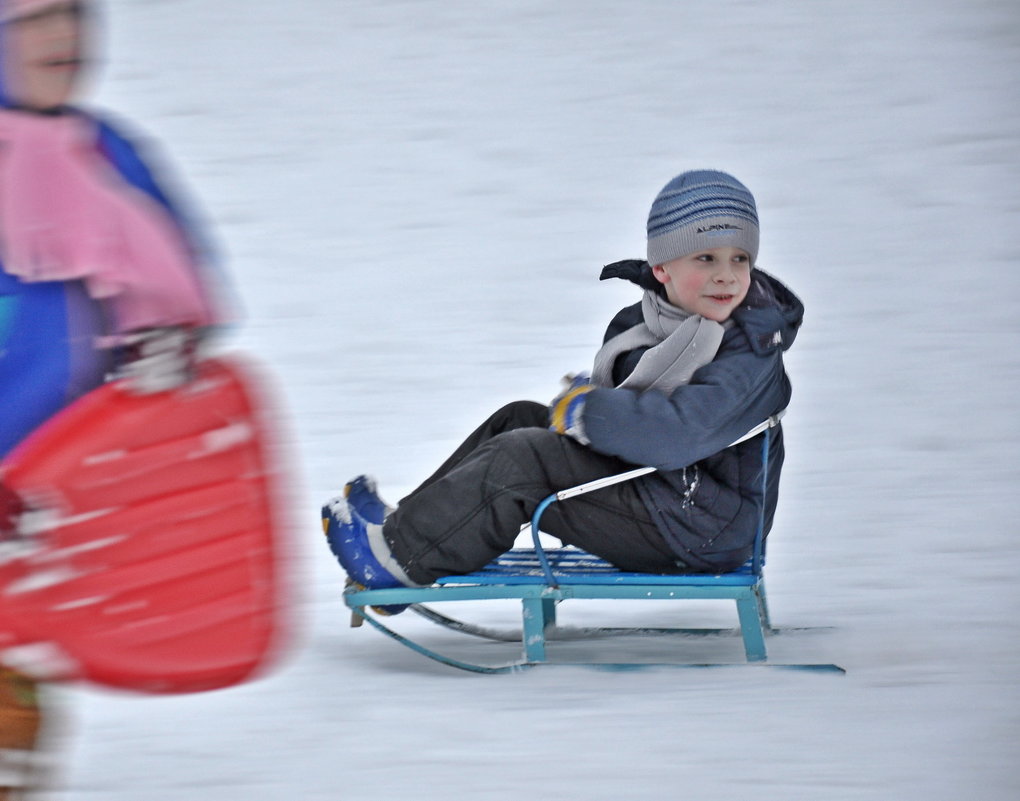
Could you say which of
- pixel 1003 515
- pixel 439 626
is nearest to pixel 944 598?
pixel 1003 515

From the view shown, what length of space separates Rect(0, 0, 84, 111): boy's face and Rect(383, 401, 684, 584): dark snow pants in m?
1.17

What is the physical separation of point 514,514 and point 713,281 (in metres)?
0.58

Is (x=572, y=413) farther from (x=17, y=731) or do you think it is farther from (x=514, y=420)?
(x=17, y=731)

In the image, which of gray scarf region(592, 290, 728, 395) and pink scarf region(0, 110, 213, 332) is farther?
gray scarf region(592, 290, 728, 395)

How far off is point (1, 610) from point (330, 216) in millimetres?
5171

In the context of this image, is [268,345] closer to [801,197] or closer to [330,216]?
[330,216]

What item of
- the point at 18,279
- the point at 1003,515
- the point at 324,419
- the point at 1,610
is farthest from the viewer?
the point at 324,419

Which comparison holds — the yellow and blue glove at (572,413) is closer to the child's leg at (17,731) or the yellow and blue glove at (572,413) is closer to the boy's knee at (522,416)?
the boy's knee at (522,416)

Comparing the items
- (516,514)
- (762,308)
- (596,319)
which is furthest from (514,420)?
(596,319)

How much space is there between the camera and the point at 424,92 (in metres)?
7.40

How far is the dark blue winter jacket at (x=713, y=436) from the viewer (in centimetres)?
245

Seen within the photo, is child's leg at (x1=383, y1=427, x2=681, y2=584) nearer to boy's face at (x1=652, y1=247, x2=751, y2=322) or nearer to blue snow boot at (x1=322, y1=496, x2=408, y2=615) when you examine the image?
blue snow boot at (x1=322, y1=496, x2=408, y2=615)

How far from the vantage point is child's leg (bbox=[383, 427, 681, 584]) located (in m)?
2.55

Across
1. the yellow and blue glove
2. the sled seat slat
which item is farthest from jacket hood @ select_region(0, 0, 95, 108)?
the sled seat slat
